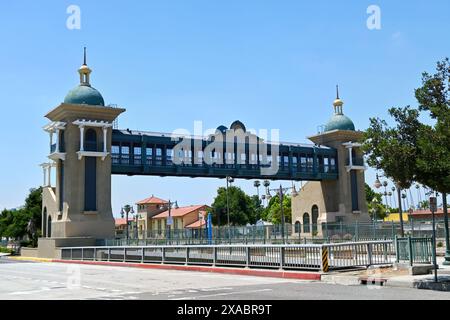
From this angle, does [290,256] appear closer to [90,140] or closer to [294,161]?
[90,140]

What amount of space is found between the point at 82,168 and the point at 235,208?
60.8 metres

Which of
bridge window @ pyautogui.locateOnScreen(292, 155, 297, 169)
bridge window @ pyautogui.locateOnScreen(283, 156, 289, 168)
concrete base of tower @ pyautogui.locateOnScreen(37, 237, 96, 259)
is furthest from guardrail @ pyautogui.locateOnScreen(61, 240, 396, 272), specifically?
bridge window @ pyautogui.locateOnScreen(292, 155, 297, 169)

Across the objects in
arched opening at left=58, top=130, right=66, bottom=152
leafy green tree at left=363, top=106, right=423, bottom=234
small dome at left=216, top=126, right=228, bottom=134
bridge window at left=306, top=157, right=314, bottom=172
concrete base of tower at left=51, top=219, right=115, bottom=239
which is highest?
small dome at left=216, top=126, right=228, bottom=134

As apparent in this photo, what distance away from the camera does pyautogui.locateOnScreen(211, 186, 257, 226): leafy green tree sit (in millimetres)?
105938

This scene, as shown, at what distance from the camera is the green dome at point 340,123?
2574 inches

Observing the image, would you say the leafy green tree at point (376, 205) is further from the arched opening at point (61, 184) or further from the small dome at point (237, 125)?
the arched opening at point (61, 184)

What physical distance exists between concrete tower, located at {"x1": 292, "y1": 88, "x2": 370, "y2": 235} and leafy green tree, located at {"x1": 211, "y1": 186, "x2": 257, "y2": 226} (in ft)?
130

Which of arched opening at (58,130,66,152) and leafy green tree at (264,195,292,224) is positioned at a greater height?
arched opening at (58,130,66,152)

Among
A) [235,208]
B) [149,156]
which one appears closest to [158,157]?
[149,156]

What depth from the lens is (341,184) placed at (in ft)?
210

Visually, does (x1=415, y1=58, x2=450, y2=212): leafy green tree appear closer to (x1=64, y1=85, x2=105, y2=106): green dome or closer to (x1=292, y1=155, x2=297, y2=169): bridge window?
(x1=64, y1=85, x2=105, y2=106): green dome

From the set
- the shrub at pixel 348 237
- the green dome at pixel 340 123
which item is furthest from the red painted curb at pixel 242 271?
the green dome at pixel 340 123

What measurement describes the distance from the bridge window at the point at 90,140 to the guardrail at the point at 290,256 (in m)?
23.1
